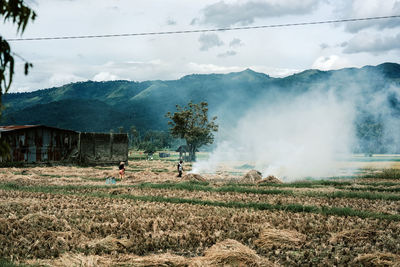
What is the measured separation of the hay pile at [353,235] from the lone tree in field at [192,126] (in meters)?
77.0

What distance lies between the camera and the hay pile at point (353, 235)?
505 inches

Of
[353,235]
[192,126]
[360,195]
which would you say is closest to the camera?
[353,235]

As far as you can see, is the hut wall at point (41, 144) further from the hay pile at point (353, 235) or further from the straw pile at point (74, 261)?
the hay pile at point (353, 235)

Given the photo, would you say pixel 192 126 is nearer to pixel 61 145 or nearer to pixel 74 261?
pixel 61 145

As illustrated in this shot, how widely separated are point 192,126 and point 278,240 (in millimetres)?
79925

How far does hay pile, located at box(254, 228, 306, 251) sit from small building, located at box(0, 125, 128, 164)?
136ft

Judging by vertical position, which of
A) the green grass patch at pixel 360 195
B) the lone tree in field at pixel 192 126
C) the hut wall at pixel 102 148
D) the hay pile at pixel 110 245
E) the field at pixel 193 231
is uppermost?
the lone tree in field at pixel 192 126

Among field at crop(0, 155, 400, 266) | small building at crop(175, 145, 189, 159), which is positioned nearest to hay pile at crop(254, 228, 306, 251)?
field at crop(0, 155, 400, 266)

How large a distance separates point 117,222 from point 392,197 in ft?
57.3

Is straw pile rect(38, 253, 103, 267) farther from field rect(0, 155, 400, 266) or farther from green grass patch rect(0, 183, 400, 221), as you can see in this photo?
green grass patch rect(0, 183, 400, 221)

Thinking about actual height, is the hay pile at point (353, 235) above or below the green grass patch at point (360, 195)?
above

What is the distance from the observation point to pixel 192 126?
92125mm

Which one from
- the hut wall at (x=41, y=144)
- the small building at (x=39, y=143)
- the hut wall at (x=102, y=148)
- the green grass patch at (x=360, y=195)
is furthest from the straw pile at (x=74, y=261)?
the hut wall at (x=102, y=148)

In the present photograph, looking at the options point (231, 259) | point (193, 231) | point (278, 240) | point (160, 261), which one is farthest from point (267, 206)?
point (160, 261)
